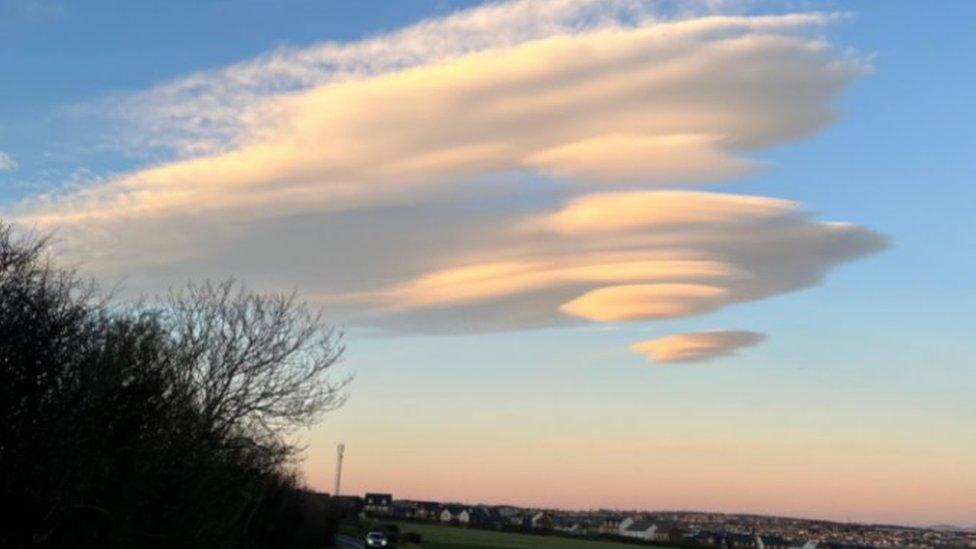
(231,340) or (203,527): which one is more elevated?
(231,340)

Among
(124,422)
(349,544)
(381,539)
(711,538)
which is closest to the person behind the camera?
(124,422)

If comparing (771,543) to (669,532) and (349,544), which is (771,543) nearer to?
(669,532)

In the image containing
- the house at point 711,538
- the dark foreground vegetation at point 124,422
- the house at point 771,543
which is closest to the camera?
the dark foreground vegetation at point 124,422

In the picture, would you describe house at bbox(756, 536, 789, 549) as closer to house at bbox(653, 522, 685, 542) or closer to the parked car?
house at bbox(653, 522, 685, 542)

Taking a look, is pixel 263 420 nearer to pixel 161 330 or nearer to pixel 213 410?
pixel 213 410

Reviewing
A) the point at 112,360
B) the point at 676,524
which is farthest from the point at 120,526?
the point at 676,524

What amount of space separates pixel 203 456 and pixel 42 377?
11.5 metres

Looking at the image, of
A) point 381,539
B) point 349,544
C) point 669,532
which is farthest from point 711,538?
point 381,539

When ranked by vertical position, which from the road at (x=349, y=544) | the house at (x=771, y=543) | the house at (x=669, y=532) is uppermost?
the house at (x=669, y=532)

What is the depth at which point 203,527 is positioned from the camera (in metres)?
27.6

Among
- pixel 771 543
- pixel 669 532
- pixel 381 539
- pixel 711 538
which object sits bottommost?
pixel 381 539

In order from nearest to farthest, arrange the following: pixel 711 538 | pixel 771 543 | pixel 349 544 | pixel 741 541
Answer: pixel 349 544 < pixel 741 541 < pixel 711 538 < pixel 771 543

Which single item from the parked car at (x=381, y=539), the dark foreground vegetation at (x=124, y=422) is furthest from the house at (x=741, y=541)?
the dark foreground vegetation at (x=124, y=422)

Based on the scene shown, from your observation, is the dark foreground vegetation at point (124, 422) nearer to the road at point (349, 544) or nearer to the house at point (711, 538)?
the road at point (349, 544)
